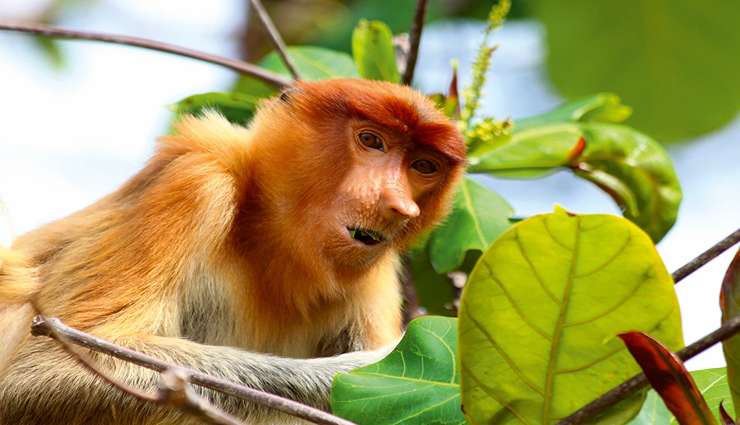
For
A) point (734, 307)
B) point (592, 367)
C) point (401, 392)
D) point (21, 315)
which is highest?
point (734, 307)

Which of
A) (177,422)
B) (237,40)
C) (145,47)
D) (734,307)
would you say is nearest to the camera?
(734,307)

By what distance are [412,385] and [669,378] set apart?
2.67ft

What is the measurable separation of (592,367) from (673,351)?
199mm

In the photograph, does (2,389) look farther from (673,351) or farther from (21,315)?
(673,351)

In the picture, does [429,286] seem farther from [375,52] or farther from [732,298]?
[732,298]

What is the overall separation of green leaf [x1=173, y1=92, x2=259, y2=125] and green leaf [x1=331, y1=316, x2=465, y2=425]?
1.96 meters

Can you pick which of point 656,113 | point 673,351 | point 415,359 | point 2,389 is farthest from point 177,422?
point 656,113

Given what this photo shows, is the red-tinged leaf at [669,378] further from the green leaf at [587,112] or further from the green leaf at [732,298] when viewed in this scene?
the green leaf at [587,112]

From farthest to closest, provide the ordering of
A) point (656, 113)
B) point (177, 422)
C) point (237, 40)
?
point (237, 40)
point (656, 113)
point (177, 422)

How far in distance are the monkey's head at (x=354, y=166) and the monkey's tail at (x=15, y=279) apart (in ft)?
3.23

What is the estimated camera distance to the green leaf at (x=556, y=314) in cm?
231

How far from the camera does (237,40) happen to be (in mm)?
8336

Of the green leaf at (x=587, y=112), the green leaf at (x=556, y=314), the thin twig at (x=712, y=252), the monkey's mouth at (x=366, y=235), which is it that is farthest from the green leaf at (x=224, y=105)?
the thin twig at (x=712, y=252)

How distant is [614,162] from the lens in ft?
15.5
